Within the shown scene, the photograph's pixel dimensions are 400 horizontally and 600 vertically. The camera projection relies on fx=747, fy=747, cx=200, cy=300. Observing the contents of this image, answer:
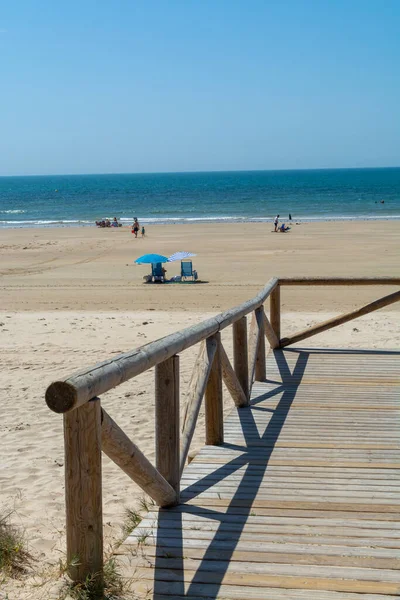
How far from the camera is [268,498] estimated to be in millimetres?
4348

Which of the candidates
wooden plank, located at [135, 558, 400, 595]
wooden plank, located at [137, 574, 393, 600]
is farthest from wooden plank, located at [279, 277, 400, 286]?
wooden plank, located at [137, 574, 393, 600]

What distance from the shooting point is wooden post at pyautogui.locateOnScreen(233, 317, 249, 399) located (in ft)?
21.3

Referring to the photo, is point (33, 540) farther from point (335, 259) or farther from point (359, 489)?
point (335, 259)

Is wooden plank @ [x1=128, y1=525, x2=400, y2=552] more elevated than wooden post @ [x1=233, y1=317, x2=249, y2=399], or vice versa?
wooden post @ [x1=233, y1=317, x2=249, y2=399]

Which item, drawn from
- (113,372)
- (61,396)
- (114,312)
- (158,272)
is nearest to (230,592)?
(113,372)

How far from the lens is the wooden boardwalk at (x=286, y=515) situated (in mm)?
3305

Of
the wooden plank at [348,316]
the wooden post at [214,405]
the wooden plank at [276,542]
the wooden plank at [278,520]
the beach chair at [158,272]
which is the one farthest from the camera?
the beach chair at [158,272]

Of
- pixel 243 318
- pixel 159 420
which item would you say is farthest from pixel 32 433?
pixel 159 420

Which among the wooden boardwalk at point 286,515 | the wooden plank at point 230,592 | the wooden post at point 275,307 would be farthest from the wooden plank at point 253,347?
the wooden plank at point 230,592

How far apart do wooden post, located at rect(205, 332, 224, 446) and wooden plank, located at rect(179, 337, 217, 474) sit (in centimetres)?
32

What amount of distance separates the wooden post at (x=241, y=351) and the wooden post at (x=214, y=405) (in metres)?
1.04

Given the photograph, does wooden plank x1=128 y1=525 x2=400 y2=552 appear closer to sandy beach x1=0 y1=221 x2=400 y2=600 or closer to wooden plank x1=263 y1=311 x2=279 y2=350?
sandy beach x1=0 y1=221 x2=400 y2=600

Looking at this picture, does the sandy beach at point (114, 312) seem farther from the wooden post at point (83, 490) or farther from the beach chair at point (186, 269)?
the beach chair at point (186, 269)

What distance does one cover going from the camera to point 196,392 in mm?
4703
